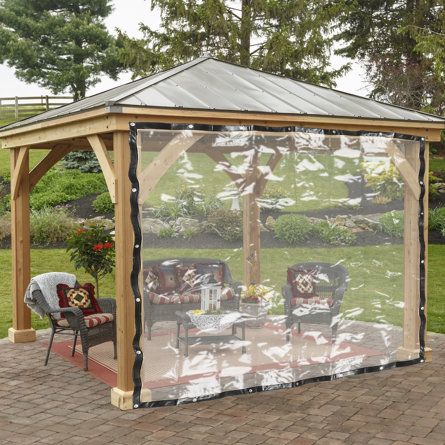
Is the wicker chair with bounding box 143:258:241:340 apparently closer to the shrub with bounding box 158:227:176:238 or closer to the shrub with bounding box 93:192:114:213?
the shrub with bounding box 158:227:176:238

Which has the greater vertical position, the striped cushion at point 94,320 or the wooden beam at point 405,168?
the wooden beam at point 405,168

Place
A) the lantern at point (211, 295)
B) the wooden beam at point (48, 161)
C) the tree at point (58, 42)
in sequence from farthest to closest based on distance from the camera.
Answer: the tree at point (58, 42)
the wooden beam at point (48, 161)
the lantern at point (211, 295)

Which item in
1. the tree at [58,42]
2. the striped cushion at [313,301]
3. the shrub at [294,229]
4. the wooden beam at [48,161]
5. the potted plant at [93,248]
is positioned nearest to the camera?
the shrub at [294,229]

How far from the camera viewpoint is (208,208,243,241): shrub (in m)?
6.11

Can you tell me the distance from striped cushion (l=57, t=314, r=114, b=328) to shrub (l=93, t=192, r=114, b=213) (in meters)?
9.88

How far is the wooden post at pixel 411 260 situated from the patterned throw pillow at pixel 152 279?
2.73 m

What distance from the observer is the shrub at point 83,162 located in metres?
21.1

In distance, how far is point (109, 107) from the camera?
216 inches

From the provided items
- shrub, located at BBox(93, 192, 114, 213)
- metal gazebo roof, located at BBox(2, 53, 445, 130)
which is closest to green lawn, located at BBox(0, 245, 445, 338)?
metal gazebo roof, located at BBox(2, 53, 445, 130)

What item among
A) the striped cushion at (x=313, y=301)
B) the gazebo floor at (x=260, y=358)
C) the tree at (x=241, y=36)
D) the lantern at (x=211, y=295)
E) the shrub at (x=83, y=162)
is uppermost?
the tree at (x=241, y=36)

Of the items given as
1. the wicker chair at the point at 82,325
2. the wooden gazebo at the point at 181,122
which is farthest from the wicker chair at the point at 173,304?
the wicker chair at the point at 82,325

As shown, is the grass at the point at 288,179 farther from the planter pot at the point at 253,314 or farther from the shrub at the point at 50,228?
the shrub at the point at 50,228

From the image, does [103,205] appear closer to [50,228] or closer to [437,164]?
[50,228]

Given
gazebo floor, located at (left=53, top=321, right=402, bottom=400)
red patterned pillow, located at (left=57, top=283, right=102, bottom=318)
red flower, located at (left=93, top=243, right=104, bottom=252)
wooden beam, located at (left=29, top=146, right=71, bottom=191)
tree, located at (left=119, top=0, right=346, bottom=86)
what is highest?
tree, located at (left=119, top=0, right=346, bottom=86)
